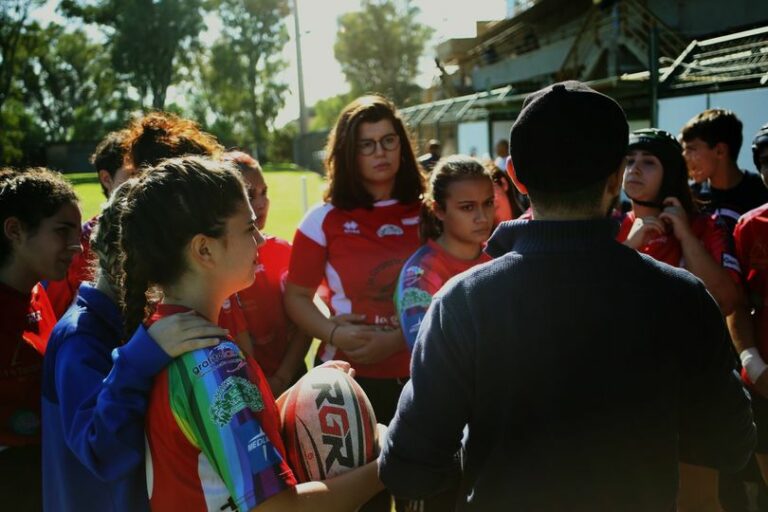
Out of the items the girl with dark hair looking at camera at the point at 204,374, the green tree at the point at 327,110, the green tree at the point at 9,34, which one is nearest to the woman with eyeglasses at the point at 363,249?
the girl with dark hair looking at camera at the point at 204,374

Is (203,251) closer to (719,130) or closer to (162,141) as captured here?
(162,141)

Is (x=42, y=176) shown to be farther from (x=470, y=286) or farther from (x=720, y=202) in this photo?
(x=720, y=202)

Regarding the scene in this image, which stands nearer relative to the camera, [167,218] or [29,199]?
[167,218]

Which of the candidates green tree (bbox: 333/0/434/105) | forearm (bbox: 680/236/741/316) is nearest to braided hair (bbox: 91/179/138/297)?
forearm (bbox: 680/236/741/316)

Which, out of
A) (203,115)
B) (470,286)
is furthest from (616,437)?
(203,115)

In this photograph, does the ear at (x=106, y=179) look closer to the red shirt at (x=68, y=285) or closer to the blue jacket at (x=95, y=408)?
the red shirt at (x=68, y=285)

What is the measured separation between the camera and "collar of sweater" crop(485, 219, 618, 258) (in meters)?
1.57

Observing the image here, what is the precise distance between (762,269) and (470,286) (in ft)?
7.54

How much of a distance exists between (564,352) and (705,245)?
2028 millimetres

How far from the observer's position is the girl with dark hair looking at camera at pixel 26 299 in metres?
2.35

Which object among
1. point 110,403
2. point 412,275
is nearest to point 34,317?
point 110,403

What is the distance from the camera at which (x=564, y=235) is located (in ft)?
5.16

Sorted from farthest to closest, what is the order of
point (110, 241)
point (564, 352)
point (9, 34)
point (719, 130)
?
point (9, 34) → point (719, 130) → point (110, 241) → point (564, 352)

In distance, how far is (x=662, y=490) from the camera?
1606mm
